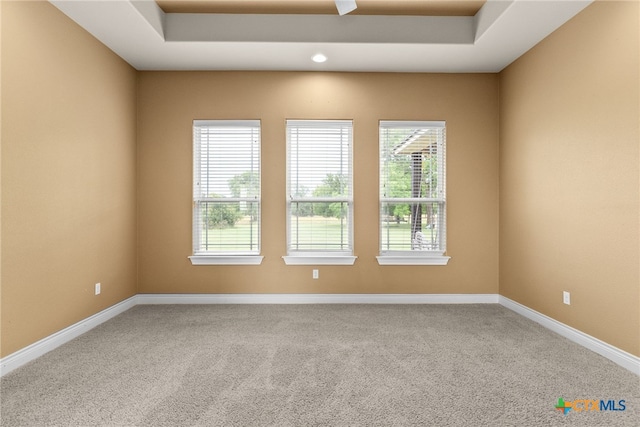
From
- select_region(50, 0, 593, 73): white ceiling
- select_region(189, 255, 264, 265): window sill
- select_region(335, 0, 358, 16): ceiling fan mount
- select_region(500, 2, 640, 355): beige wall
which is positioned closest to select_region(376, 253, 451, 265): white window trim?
select_region(500, 2, 640, 355): beige wall

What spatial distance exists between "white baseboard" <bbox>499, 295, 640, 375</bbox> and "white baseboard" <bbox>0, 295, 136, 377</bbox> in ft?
15.0

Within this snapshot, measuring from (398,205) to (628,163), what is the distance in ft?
7.09

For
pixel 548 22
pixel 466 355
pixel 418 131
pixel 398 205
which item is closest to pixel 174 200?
pixel 398 205

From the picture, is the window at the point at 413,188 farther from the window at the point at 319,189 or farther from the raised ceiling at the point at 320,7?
the raised ceiling at the point at 320,7

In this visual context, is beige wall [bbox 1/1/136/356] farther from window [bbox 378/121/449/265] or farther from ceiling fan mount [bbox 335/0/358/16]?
window [bbox 378/121/449/265]

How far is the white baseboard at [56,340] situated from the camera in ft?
7.54

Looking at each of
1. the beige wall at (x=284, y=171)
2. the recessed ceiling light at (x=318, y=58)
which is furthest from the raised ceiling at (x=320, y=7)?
the beige wall at (x=284, y=171)

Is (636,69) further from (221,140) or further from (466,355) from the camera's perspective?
(221,140)

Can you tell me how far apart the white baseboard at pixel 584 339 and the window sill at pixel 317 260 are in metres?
1.99

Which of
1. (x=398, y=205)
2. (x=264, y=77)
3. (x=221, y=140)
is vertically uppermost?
(x=264, y=77)

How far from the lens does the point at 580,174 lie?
278 centimetres

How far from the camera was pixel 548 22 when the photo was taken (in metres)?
2.90

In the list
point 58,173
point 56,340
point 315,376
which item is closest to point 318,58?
point 58,173

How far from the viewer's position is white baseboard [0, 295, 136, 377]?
7.54 feet
